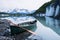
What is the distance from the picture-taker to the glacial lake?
2.28 meters

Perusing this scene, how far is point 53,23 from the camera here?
2379 mm

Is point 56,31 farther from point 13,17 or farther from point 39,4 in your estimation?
point 13,17

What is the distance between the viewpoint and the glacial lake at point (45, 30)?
2.28 m

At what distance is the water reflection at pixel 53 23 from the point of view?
2.34 m

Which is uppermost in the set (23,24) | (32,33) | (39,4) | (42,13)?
(39,4)

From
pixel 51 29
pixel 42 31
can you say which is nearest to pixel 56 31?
pixel 51 29

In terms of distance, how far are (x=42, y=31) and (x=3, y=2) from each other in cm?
85

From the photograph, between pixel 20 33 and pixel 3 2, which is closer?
pixel 20 33

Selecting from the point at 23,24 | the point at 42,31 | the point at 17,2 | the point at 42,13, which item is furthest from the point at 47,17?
the point at 17,2

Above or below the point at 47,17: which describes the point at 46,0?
above

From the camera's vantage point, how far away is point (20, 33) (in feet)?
7.49

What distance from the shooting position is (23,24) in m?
2.38

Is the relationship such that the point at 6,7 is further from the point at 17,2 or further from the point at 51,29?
the point at 51,29

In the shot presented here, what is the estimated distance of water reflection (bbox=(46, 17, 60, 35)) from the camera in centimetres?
234
